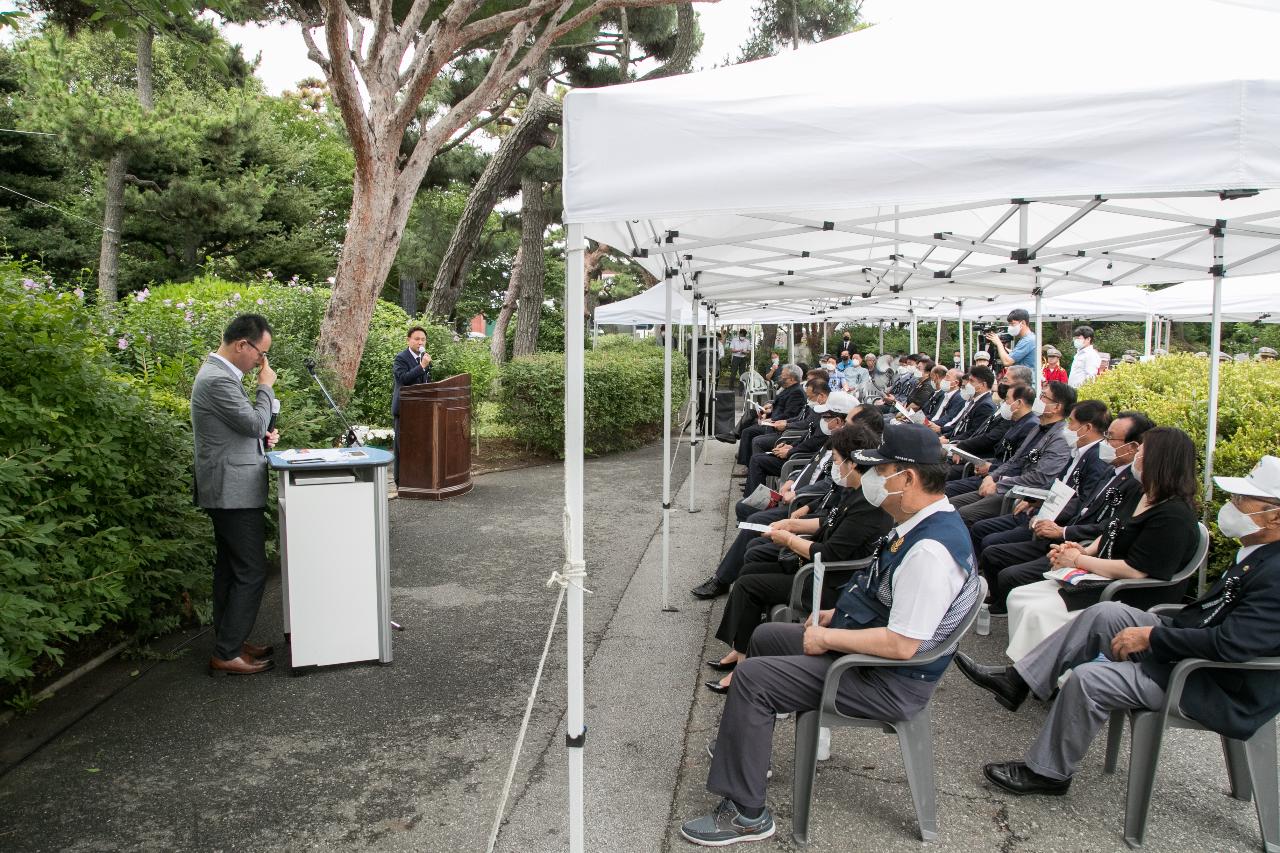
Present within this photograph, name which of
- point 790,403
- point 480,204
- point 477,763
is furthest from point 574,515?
point 480,204

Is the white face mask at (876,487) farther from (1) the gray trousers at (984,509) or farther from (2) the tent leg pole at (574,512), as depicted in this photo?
(1) the gray trousers at (984,509)

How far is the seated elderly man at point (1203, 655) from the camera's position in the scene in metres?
2.70

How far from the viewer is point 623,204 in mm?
2629

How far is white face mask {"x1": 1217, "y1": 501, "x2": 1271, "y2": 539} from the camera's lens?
2.83 meters

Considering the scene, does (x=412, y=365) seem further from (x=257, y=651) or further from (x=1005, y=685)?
(x=1005, y=685)

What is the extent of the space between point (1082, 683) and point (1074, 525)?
1726 mm

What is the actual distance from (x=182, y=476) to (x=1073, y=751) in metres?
4.52

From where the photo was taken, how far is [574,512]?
285 cm

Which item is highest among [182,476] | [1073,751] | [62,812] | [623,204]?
[623,204]

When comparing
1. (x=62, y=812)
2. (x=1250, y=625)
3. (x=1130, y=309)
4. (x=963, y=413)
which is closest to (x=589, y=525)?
(x=963, y=413)

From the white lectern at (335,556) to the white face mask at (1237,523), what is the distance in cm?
367

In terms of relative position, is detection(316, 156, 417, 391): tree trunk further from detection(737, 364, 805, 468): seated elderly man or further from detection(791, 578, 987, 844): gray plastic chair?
detection(791, 578, 987, 844): gray plastic chair

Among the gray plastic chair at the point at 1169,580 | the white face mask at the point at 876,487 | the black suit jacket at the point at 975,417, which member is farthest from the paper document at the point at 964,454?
the white face mask at the point at 876,487

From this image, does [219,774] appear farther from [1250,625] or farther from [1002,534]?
[1002,534]
